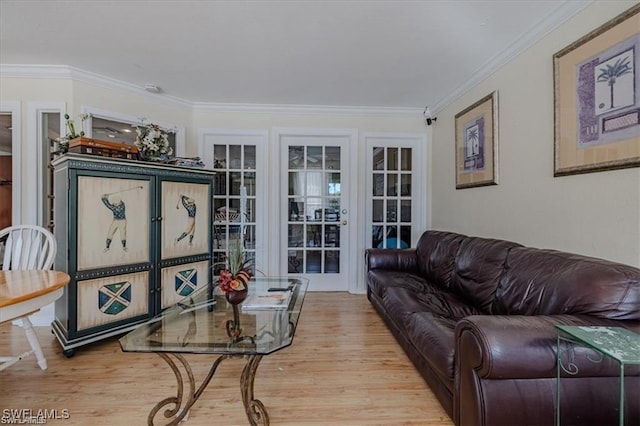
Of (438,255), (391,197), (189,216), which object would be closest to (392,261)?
(438,255)

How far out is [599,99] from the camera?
1679 mm

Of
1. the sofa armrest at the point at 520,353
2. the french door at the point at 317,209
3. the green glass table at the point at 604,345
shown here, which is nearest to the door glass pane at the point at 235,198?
the french door at the point at 317,209

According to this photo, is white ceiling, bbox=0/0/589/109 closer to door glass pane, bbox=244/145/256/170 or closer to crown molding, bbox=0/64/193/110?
crown molding, bbox=0/64/193/110

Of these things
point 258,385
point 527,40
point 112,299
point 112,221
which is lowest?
point 258,385

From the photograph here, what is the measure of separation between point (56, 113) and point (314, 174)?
271 cm

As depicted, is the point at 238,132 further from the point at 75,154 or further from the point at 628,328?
the point at 628,328

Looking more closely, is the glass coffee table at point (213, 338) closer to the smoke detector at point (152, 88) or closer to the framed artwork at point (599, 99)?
the framed artwork at point (599, 99)

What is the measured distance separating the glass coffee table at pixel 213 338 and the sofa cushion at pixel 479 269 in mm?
1273

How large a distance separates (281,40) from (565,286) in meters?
2.39

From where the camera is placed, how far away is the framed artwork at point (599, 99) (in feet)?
4.99

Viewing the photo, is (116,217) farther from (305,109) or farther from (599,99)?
(599,99)

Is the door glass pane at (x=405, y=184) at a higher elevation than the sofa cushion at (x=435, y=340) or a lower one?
higher

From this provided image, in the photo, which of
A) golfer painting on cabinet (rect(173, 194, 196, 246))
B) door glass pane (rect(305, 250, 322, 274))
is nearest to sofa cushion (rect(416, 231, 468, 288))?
door glass pane (rect(305, 250, 322, 274))

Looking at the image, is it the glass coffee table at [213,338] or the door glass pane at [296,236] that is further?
the door glass pane at [296,236]
